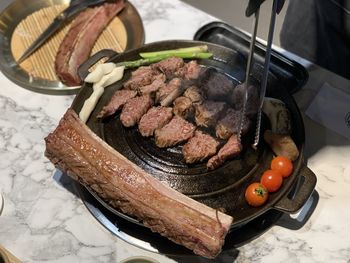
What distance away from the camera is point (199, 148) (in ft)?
6.73

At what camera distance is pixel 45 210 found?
209 centimetres

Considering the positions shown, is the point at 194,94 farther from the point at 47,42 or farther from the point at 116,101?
the point at 47,42

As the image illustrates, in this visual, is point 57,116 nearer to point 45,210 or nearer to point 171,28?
point 45,210

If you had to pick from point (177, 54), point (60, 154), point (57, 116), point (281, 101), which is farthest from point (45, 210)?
point (281, 101)

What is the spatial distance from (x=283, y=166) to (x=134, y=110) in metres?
0.68

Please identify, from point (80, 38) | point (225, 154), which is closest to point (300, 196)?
point (225, 154)

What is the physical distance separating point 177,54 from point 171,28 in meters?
0.44

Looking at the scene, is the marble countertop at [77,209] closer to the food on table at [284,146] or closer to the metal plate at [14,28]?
the metal plate at [14,28]

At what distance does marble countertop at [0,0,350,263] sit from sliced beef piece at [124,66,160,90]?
0.37 metres

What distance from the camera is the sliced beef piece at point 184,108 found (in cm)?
221

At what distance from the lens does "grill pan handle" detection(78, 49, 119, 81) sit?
241cm

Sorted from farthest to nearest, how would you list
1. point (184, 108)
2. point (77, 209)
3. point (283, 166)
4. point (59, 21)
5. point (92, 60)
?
point (59, 21) → point (92, 60) → point (184, 108) → point (77, 209) → point (283, 166)

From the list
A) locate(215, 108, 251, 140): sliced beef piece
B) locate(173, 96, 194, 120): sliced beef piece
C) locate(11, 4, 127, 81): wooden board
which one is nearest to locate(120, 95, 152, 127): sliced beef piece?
locate(173, 96, 194, 120): sliced beef piece

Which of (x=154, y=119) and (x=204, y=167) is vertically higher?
(x=154, y=119)
